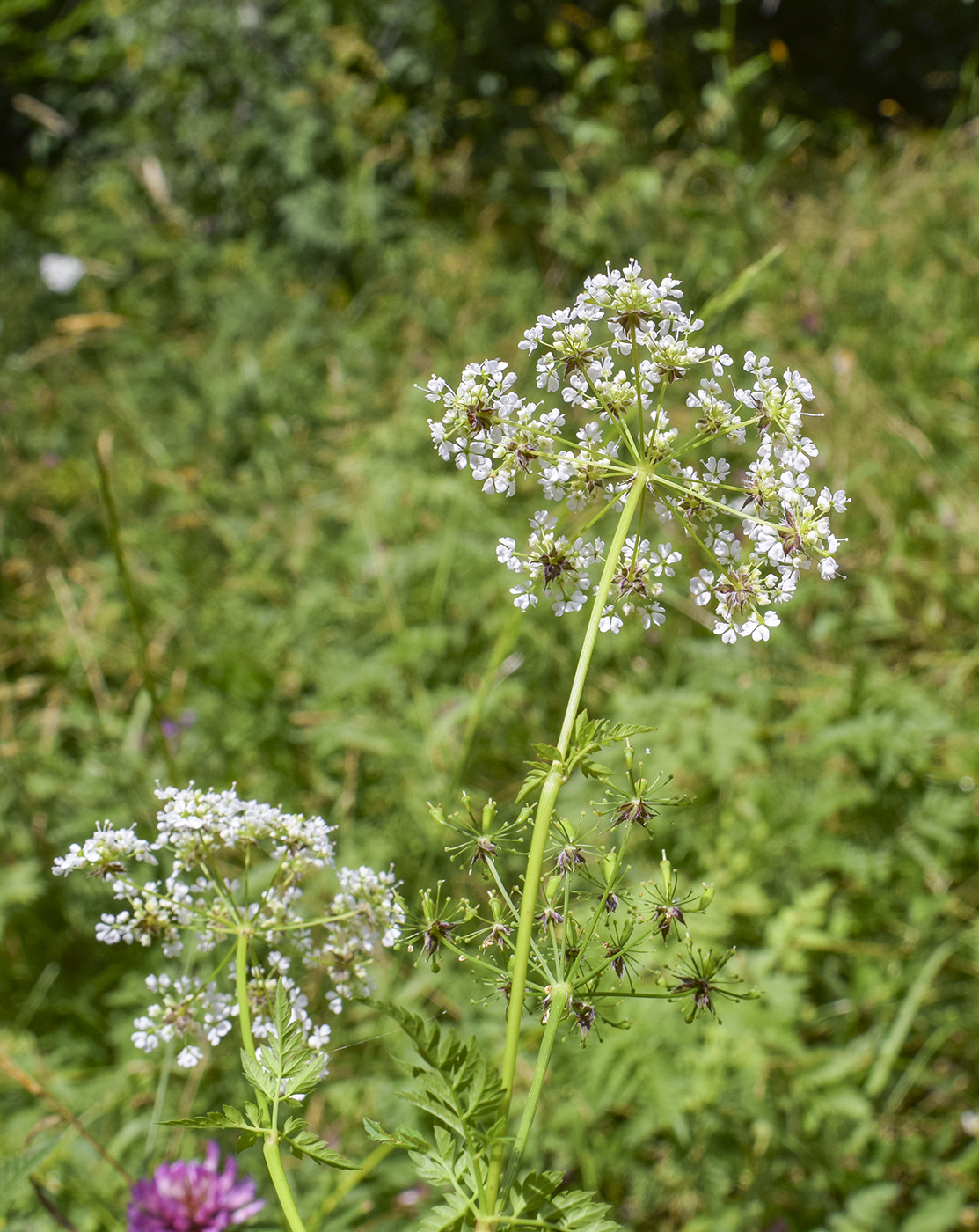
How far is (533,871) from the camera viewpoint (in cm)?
96

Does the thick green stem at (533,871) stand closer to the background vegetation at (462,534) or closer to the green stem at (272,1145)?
the green stem at (272,1145)

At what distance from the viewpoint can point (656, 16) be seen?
675 cm

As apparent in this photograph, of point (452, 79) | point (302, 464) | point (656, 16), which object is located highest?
point (656, 16)

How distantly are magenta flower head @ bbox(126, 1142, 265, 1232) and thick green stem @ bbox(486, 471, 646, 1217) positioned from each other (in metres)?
1.13

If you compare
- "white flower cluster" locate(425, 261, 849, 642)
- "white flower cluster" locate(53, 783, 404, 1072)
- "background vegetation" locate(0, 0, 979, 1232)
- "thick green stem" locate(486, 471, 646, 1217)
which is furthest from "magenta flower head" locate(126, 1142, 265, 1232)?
"white flower cluster" locate(425, 261, 849, 642)

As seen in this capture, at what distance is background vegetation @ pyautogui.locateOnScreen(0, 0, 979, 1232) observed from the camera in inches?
97.6

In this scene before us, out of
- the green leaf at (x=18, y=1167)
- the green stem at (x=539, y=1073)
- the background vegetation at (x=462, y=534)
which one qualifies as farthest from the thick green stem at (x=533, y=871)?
the green leaf at (x=18, y=1167)

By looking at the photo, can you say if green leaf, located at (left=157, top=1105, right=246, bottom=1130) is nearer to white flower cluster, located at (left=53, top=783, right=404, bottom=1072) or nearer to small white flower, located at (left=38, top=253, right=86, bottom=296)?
white flower cluster, located at (left=53, top=783, right=404, bottom=1072)

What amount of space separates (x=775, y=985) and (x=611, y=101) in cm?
622

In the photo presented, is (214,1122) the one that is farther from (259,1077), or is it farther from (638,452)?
(638,452)

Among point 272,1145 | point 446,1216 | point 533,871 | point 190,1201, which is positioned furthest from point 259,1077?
point 190,1201

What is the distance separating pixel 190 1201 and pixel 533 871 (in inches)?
57.3

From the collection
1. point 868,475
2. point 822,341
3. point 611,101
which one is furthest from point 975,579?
point 611,101

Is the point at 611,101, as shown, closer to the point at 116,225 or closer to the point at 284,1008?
the point at 116,225
